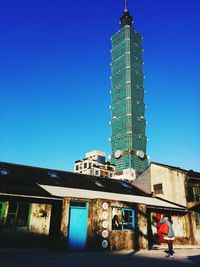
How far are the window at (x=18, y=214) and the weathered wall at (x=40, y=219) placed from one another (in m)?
0.37

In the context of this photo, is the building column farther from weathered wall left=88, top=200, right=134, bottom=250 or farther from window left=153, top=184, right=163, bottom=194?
window left=153, top=184, right=163, bottom=194

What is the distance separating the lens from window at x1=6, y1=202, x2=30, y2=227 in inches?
553

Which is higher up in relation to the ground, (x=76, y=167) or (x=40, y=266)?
(x=76, y=167)

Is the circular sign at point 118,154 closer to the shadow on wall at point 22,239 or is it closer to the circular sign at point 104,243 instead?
the shadow on wall at point 22,239

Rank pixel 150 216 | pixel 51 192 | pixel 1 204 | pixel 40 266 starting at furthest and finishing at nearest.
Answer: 1. pixel 150 216
2. pixel 51 192
3. pixel 1 204
4. pixel 40 266

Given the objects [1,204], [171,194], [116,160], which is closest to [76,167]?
[116,160]

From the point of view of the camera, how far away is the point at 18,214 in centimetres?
1435

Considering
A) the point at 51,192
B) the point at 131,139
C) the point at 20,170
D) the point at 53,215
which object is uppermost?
the point at 131,139

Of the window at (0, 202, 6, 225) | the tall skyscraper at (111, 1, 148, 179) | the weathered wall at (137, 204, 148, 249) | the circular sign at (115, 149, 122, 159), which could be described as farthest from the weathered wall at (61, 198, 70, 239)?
the circular sign at (115, 149, 122, 159)

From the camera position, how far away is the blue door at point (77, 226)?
1302 cm

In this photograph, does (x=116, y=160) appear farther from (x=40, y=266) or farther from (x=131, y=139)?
(x=40, y=266)

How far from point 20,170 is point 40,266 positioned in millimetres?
12512

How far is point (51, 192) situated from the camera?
15.2 m

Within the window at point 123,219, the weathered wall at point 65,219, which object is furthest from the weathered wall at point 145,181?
the weathered wall at point 65,219
